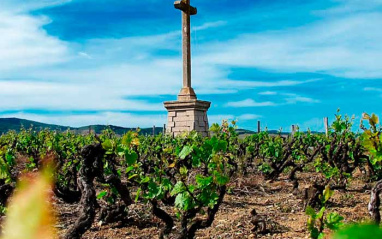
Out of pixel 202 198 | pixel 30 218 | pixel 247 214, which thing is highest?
pixel 202 198

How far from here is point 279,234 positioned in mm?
4875

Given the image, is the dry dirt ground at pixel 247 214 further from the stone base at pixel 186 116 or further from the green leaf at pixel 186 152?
the stone base at pixel 186 116

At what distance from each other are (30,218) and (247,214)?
2.99m

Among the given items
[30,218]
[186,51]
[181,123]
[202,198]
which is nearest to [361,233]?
[202,198]

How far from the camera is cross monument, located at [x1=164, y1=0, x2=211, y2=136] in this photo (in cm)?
2220

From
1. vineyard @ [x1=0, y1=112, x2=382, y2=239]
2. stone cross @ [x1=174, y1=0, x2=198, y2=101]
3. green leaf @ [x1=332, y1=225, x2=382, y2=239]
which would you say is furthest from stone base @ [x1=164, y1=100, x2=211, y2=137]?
green leaf @ [x1=332, y1=225, x2=382, y2=239]

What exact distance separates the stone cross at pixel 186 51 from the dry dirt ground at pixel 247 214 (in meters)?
14.1

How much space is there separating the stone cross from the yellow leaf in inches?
585

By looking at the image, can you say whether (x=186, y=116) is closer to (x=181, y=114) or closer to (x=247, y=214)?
(x=181, y=114)

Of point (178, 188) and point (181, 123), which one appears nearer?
point (178, 188)

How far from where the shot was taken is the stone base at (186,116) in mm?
22109

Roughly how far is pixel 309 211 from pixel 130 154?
1638mm

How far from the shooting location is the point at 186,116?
73.7ft

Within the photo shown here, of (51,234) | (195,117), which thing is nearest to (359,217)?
(51,234)
